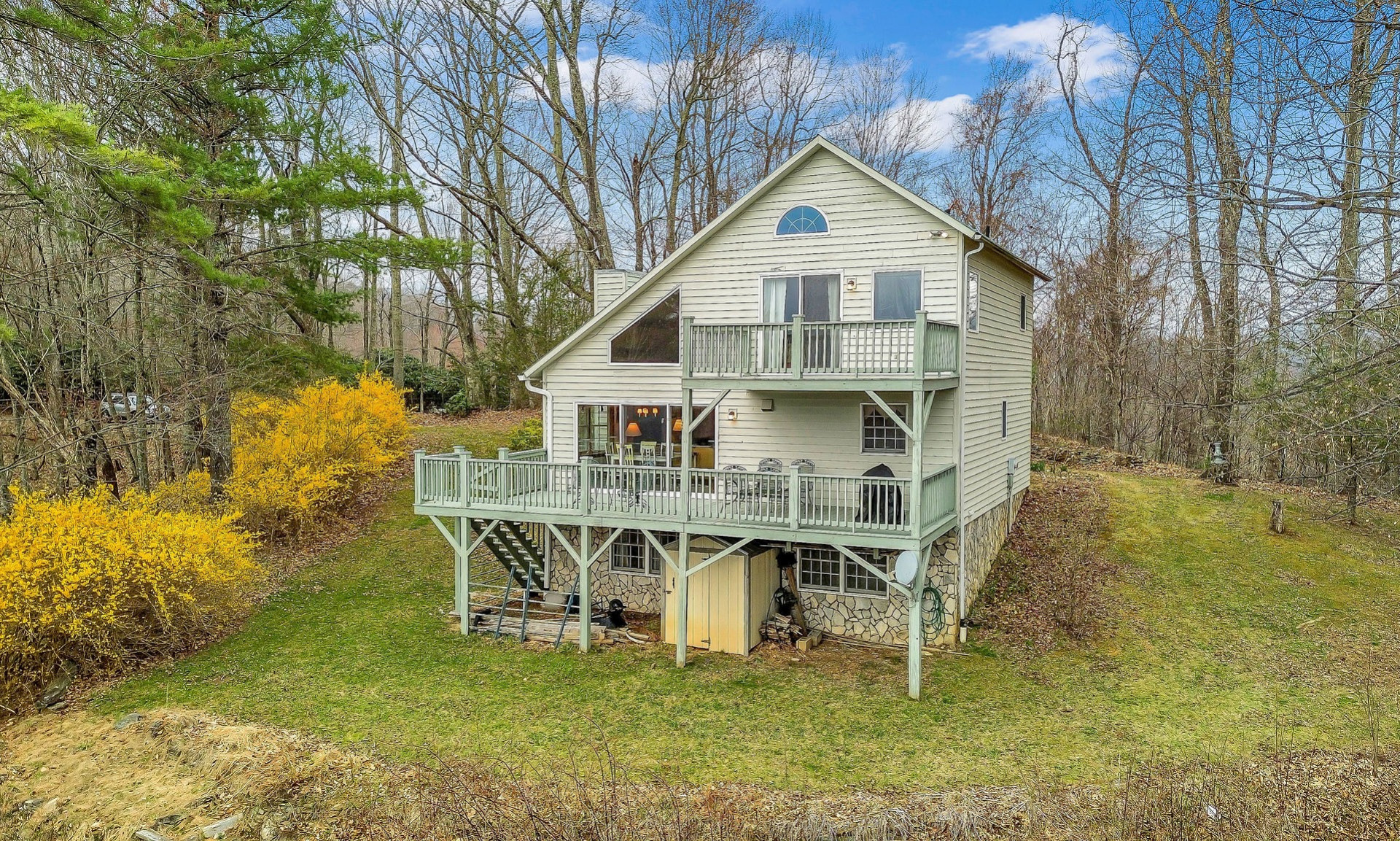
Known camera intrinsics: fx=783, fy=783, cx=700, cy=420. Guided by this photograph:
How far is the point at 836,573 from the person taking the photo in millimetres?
14000

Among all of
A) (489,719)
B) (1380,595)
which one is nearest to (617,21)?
(489,719)

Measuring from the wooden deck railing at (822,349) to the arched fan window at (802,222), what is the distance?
7.95 ft

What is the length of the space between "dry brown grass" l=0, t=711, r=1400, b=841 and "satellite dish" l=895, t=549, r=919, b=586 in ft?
10.2

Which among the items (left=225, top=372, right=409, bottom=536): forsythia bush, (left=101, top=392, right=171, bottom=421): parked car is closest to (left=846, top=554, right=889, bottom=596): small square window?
(left=225, top=372, right=409, bottom=536): forsythia bush

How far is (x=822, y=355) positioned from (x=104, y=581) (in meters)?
11.6

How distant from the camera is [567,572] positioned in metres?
16.0

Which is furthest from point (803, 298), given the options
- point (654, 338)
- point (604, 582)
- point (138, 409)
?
point (138, 409)

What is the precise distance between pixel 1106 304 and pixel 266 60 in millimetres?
25625

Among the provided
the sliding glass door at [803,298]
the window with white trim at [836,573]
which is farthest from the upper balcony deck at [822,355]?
the window with white trim at [836,573]

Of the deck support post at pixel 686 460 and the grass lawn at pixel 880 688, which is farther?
the deck support post at pixel 686 460

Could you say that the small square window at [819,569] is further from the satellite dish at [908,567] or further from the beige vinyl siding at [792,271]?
the satellite dish at [908,567]

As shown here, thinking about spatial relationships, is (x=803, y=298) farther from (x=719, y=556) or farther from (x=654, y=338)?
(x=719, y=556)

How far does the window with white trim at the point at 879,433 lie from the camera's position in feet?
44.3

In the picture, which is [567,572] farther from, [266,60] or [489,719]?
[266,60]
